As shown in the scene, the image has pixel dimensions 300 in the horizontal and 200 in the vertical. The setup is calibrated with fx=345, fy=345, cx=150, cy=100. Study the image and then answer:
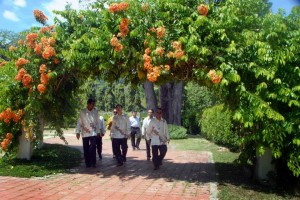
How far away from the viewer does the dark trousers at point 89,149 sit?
990 centimetres

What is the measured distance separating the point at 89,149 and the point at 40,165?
1402mm

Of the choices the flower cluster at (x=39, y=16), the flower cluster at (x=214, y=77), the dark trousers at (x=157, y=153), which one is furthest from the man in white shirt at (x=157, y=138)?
the flower cluster at (x=39, y=16)

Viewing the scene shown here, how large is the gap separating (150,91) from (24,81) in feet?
54.9

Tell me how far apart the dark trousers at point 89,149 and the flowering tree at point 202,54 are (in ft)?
5.68

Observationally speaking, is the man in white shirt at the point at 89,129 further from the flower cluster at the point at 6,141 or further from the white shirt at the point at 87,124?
the flower cluster at the point at 6,141

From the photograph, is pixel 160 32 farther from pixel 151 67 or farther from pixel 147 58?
pixel 151 67

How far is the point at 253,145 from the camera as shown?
324 inches

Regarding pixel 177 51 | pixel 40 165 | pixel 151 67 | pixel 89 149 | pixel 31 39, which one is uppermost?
→ pixel 31 39

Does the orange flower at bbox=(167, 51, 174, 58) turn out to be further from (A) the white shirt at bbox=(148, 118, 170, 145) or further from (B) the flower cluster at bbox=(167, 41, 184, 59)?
(A) the white shirt at bbox=(148, 118, 170, 145)

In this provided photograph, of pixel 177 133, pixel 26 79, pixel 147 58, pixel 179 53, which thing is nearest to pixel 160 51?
pixel 147 58

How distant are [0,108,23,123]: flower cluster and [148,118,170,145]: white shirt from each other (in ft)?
11.9

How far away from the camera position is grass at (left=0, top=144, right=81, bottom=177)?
853 cm

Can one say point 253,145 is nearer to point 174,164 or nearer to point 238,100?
point 238,100

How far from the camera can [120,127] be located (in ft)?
34.8
